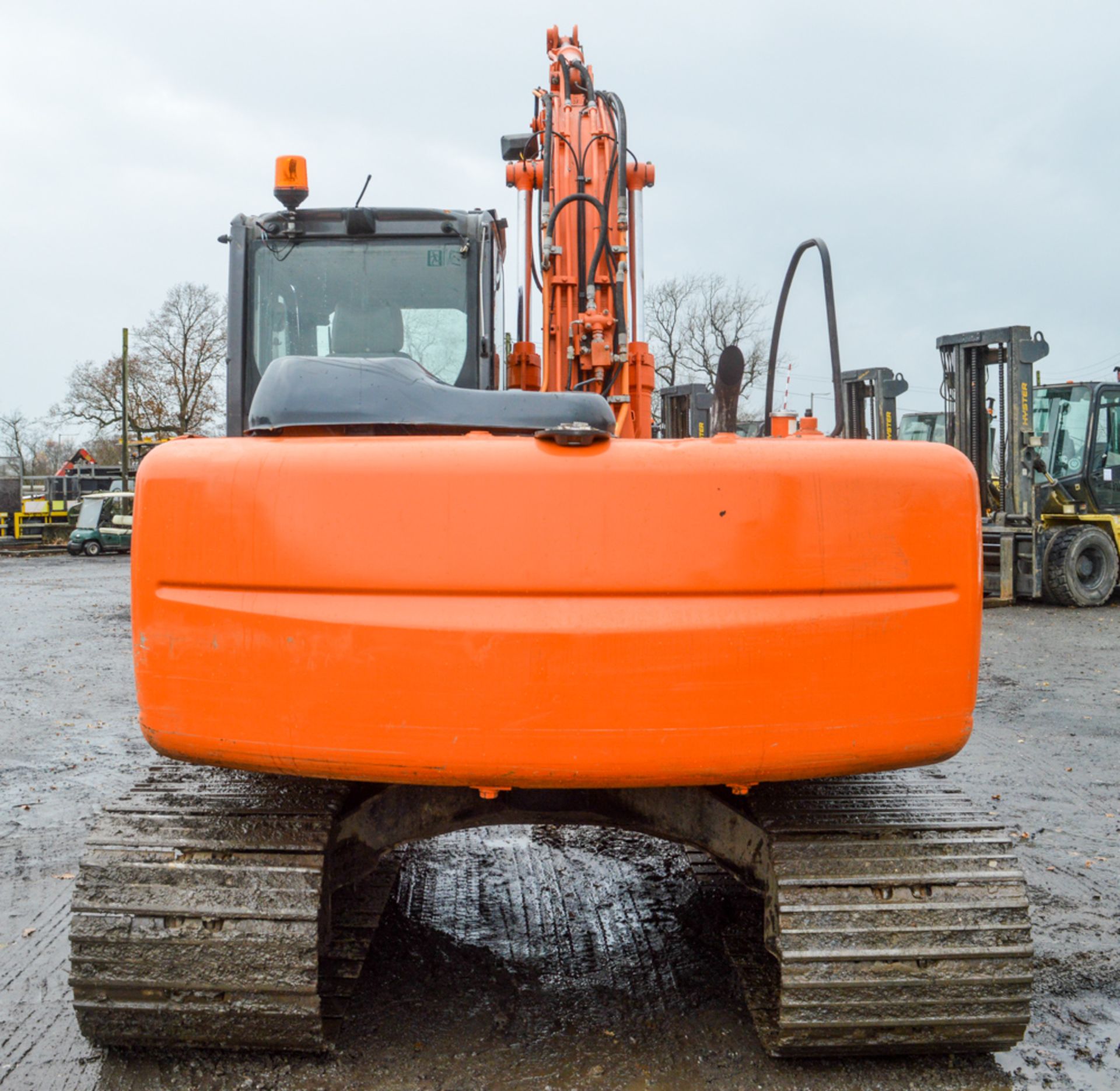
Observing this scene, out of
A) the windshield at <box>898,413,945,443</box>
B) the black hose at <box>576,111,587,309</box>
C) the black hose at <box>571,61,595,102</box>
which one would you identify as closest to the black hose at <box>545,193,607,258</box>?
the black hose at <box>576,111,587,309</box>

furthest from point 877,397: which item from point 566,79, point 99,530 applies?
point 99,530

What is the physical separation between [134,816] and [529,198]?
3.30 m

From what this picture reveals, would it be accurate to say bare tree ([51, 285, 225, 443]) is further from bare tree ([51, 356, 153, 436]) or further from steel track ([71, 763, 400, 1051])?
steel track ([71, 763, 400, 1051])

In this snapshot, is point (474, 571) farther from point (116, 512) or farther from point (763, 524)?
point (116, 512)

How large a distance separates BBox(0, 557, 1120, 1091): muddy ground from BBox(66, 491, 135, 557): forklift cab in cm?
2695

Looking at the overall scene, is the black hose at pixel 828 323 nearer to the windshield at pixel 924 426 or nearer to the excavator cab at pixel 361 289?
the excavator cab at pixel 361 289

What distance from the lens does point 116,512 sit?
3294cm

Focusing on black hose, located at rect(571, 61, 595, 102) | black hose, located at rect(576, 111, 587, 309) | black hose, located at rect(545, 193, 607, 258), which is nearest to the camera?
black hose, located at rect(545, 193, 607, 258)

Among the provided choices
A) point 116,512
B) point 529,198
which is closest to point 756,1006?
point 529,198

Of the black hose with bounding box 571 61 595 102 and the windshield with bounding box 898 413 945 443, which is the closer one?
the black hose with bounding box 571 61 595 102

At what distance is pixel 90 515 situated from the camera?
104 feet

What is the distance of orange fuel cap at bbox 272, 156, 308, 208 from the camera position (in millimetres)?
4090

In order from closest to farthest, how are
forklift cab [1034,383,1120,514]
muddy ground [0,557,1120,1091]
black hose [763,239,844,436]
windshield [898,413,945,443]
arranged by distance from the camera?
muddy ground [0,557,1120,1091]
black hose [763,239,844,436]
forklift cab [1034,383,1120,514]
windshield [898,413,945,443]

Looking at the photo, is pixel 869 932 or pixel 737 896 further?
pixel 737 896
